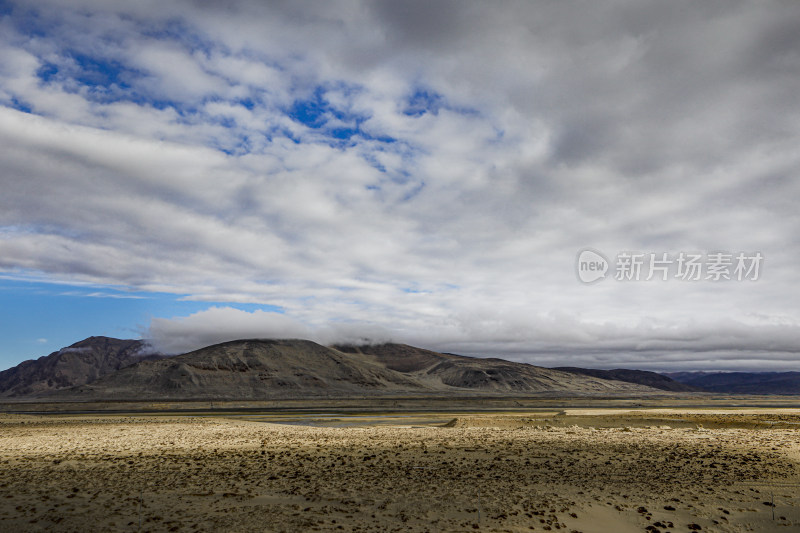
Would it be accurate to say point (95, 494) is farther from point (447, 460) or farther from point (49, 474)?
point (447, 460)

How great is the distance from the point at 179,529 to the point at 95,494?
5.08 m

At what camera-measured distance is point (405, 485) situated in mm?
16375

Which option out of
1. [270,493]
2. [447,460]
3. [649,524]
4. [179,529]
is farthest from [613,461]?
[179,529]

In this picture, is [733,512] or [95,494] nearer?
[733,512]

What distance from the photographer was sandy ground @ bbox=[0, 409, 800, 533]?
12.6m

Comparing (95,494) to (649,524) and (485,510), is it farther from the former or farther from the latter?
(649,524)

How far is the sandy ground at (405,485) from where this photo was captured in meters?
12.6

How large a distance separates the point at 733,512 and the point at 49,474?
73.0ft

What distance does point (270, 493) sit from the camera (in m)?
15.5

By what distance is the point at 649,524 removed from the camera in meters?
12.5

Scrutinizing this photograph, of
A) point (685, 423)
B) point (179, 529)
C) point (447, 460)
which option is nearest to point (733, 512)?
point (447, 460)

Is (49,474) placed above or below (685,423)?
above

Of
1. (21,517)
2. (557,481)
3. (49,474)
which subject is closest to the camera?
(21,517)

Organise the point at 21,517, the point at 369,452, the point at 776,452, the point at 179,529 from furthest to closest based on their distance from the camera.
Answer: the point at 369,452, the point at 776,452, the point at 21,517, the point at 179,529
